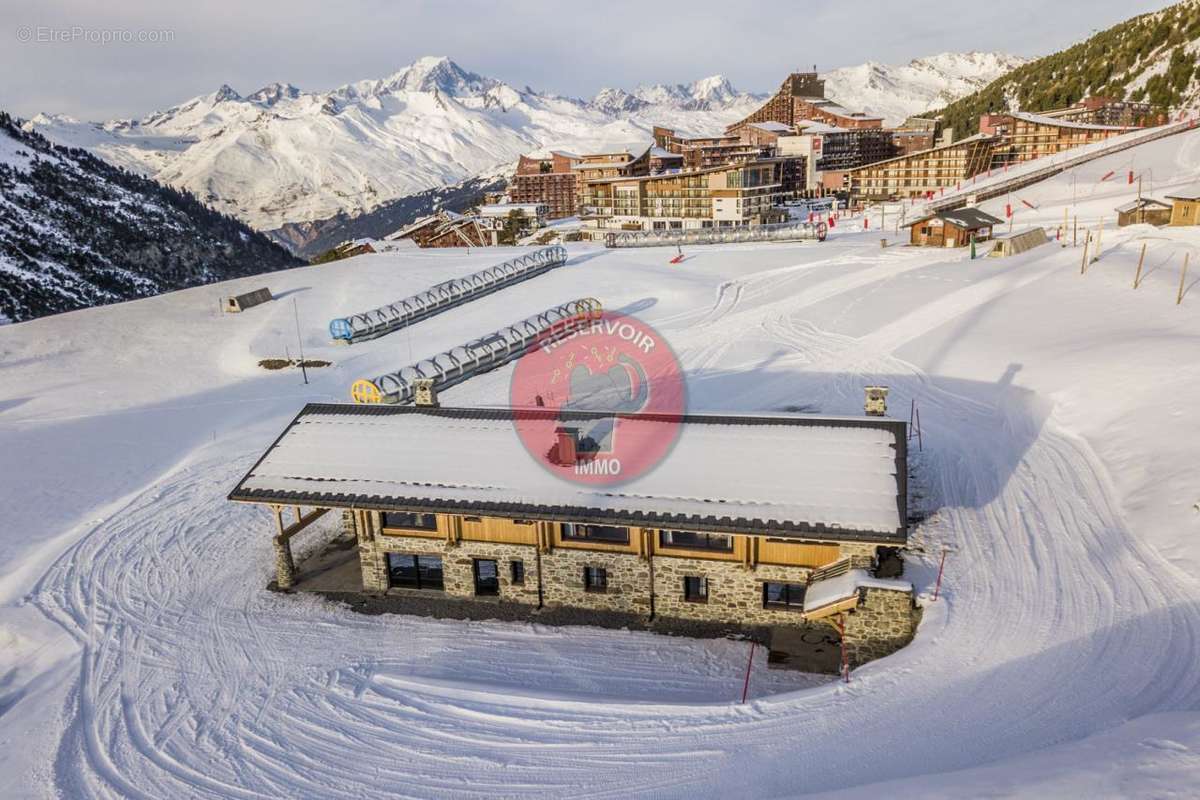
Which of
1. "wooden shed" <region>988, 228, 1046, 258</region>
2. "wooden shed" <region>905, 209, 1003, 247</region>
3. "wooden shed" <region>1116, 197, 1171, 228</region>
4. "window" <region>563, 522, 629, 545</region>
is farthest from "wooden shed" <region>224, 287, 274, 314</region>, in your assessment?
"wooden shed" <region>1116, 197, 1171, 228</region>

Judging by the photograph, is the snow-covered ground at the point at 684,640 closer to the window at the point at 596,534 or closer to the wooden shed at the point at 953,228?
the window at the point at 596,534

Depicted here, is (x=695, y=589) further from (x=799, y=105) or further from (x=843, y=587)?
(x=799, y=105)

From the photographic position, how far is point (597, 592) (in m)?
17.8

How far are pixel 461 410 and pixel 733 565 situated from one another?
8.48 meters

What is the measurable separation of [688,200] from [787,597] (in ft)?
234

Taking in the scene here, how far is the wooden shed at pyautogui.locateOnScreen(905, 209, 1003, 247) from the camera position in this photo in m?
51.7

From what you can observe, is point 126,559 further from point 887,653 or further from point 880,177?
point 880,177

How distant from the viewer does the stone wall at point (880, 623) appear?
14.9 metres

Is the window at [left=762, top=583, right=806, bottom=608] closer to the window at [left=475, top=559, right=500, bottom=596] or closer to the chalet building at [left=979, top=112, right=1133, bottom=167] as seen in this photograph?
the window at [left=475, top=559, right=500, bottom=596]

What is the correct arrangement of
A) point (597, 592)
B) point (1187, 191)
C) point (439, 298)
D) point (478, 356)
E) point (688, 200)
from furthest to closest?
point (688, 200) → point (1187, 191) → point (439, 298) → point (478, 356) → point (597, 592)

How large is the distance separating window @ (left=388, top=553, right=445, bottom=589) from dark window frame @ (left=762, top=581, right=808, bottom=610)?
7.93m

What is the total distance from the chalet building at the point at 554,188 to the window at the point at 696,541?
371 feet

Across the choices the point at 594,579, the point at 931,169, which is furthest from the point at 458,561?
the point at 931,169

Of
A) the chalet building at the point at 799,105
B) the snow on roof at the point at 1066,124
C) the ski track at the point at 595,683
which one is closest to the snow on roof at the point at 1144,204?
the ski track at the point at 595,683
